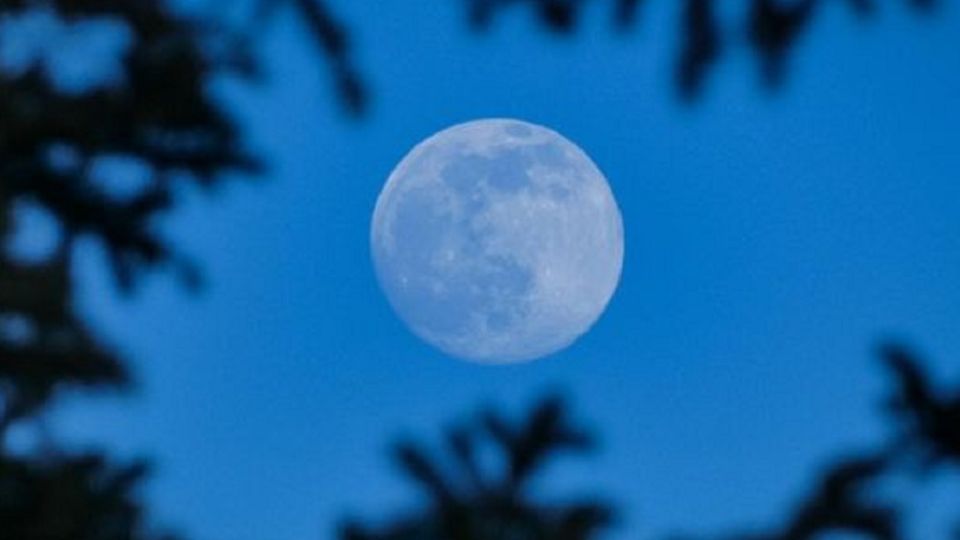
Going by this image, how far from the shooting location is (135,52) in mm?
3344

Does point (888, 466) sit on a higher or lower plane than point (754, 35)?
lower

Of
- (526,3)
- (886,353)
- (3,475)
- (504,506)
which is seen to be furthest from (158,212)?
(886,353)

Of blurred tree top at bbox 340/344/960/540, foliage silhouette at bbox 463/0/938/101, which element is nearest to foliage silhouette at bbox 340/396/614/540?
blurred tree top at bbox 340/344/960/540

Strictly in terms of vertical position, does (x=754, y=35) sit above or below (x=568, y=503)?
above

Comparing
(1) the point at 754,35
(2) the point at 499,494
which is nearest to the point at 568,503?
(2) the point at 499,494

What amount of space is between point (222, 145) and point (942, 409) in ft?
5.35

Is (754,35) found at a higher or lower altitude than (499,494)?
higher

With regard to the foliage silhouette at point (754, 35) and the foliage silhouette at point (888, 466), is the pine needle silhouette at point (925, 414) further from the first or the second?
the foliage silhouette at point (754, 35)

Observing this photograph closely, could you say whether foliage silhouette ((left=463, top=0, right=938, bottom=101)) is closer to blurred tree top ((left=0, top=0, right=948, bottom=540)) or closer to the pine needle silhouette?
blurred tree top ((left=0, top=0, right=948, bottom=540))

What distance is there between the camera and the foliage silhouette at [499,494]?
8.82 feet

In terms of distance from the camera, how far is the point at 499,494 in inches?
119

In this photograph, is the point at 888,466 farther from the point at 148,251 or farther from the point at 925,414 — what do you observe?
the point at 148,251

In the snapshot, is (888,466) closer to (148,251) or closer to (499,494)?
(499,494)

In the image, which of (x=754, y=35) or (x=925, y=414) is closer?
(x=925, y=414)
